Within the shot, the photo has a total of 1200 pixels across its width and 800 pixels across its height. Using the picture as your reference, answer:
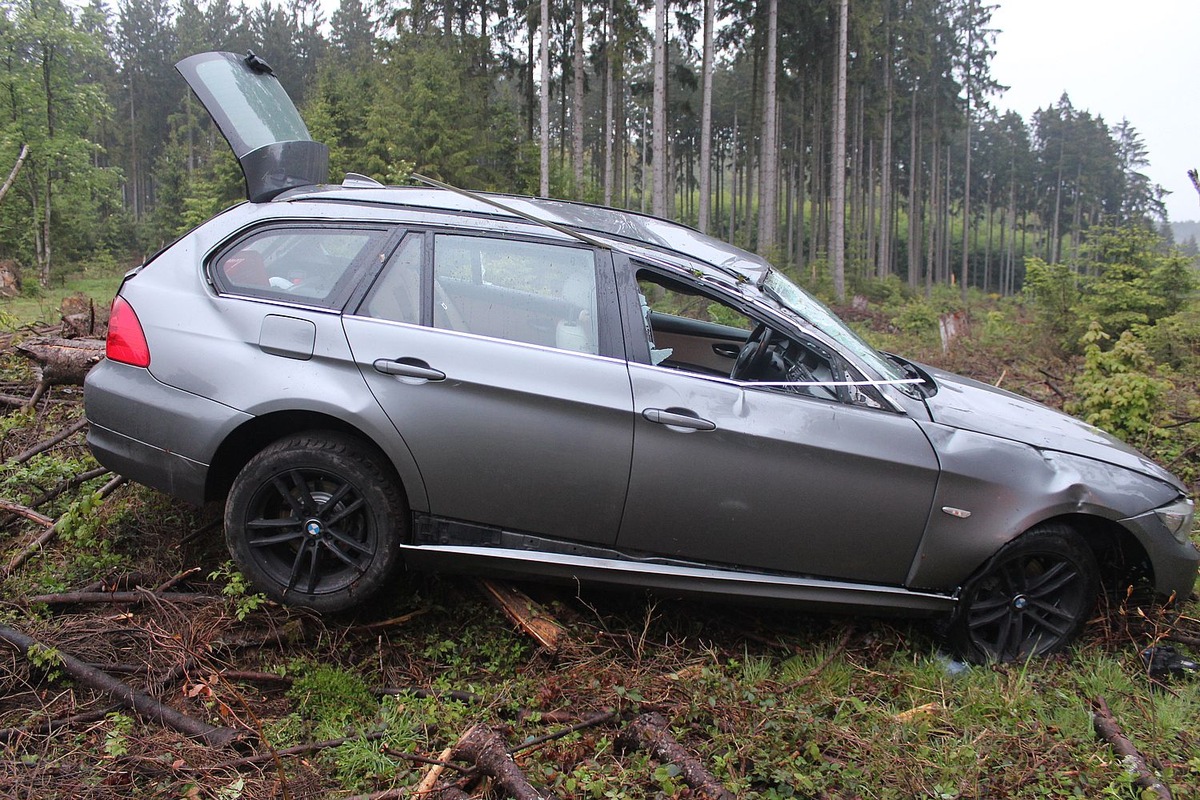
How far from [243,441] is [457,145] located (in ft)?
75.0

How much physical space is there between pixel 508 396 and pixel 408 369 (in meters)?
0.43

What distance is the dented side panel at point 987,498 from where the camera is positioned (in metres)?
3.35

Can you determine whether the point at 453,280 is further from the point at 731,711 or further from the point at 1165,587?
the point at 1165,587

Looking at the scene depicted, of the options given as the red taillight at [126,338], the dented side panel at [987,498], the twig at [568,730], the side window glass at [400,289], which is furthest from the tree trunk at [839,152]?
the twig at [568,730]

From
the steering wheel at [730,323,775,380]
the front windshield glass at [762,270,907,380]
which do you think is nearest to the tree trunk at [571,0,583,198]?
the front windshield glass at [762,270,907,380]

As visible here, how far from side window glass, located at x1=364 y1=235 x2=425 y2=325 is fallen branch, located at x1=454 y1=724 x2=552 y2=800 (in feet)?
5.49

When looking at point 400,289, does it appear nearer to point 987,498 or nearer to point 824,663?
point 824,663

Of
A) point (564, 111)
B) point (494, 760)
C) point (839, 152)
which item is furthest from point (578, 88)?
point (494, 760)

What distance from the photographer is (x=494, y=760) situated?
8.48 feet

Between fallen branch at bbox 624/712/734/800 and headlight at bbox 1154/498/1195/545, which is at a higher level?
headlight at bbox 1154/498/1195/545

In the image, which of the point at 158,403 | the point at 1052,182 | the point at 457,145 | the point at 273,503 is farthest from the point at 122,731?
the point at 1052,182

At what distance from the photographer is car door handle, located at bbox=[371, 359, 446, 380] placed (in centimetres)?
327

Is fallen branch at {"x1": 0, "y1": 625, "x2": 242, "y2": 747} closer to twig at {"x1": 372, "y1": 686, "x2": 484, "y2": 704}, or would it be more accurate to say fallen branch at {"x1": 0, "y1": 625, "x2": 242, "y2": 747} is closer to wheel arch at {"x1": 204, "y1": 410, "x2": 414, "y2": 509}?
twig at {"x1": 372, "y1": 686, "x2": 484, "y2": 704}

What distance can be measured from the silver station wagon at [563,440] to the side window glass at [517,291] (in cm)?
1
